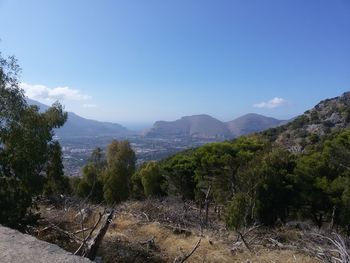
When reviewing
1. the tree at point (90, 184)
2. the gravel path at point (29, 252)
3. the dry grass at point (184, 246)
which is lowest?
the tree at point (90, 184)

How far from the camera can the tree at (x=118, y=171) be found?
92.9ft

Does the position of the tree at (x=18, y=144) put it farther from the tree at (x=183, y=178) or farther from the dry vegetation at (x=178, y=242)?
the tree at (x=183, y=178)

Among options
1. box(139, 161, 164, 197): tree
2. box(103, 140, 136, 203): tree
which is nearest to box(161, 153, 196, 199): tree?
box(139, 161, 164, 197): tree

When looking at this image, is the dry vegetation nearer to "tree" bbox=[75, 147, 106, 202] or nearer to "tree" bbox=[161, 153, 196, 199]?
"tree" bbox=[161, 153, 196, 199]

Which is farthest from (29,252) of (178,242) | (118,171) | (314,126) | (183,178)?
(314,126)

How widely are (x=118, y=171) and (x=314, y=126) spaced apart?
1173 inches

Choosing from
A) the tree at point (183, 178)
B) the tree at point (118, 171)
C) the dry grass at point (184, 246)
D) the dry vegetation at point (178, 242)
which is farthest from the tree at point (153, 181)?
the dry vegetation at point (178, 242)

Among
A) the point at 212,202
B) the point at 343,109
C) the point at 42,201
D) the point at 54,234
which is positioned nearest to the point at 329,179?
the point at 212,202

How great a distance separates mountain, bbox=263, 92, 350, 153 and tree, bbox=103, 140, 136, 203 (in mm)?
16104

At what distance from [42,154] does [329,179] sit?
48.2 ft

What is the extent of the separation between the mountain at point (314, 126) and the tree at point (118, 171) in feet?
52.8

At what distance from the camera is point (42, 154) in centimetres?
967

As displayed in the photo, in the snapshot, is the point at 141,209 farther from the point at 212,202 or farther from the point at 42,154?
the point at 212,202

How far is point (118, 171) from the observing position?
29516 mm
